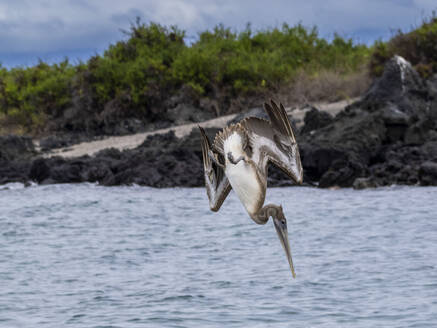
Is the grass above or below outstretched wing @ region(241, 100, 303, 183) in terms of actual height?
above

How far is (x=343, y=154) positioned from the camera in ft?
69.5

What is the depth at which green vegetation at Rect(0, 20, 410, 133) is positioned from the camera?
35625mm

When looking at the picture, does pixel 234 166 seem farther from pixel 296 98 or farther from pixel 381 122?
pixel 296 98

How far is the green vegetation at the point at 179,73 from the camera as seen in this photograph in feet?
117

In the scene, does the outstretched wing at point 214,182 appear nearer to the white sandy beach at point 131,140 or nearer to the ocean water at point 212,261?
the ocean water at point 212,261

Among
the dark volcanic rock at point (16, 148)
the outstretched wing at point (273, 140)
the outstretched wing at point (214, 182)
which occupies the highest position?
the dark volcanic rock at point (16, 148)

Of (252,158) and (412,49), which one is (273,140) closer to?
(252,158)

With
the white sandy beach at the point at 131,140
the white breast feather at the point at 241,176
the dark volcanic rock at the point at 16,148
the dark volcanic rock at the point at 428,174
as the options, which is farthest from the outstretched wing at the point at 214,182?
the dark volcanic rock at the point at 16,148

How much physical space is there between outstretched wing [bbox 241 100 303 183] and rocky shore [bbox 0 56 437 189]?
48.0 feet

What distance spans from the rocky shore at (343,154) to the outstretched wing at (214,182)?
14.5 metres

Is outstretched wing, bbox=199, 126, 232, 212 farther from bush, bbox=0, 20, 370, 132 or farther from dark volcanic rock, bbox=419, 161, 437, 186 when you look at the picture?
bush, bbox=0, 20, 370, 132

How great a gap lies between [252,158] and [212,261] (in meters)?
8.00

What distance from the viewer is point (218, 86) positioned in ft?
118

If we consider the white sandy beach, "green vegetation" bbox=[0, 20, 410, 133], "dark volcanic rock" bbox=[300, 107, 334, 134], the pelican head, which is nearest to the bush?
"green vegetation" bbox=[0, 20, 410, 133]
